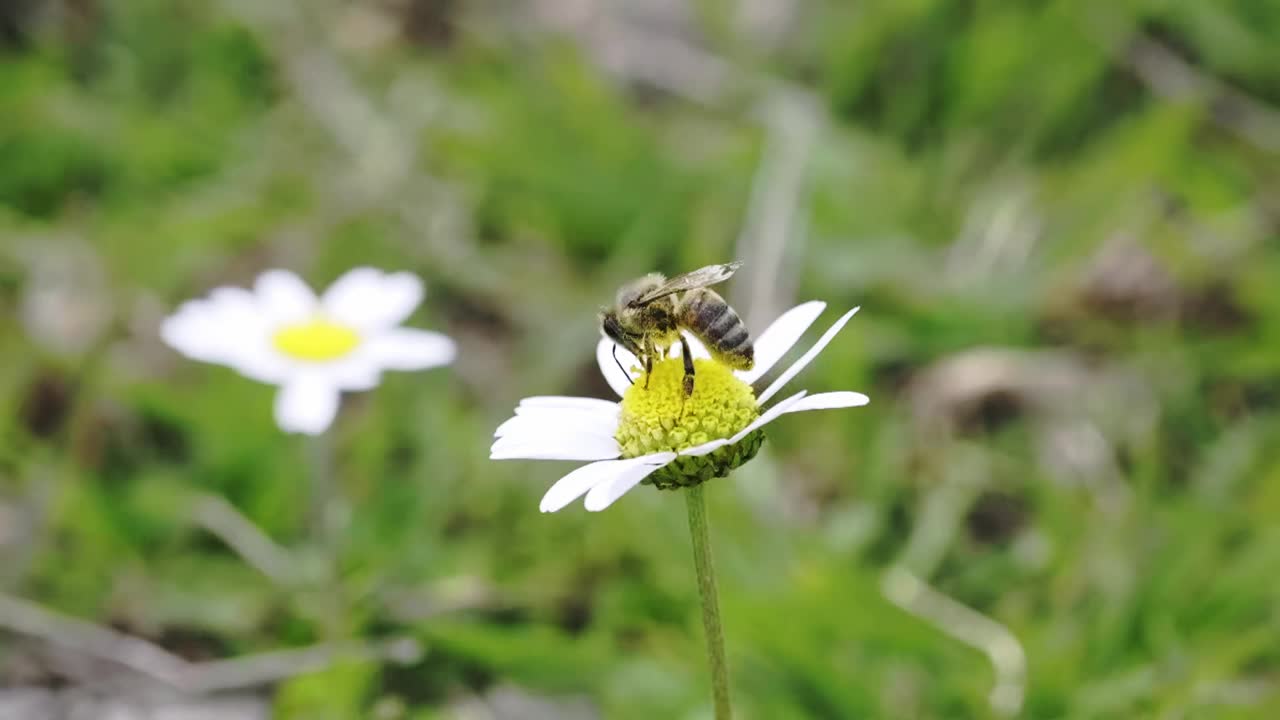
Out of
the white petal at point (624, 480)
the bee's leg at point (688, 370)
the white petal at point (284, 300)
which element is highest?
the white petal at point (284, 300)

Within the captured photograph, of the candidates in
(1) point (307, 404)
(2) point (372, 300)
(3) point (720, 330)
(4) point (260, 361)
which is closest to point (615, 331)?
(3) point (720, 330)

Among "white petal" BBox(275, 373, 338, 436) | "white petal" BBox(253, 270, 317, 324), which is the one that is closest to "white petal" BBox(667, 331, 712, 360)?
"white petal" BBox(275, 373, 338, 436)

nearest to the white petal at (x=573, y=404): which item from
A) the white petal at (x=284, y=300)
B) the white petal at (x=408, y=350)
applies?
the white petal at (x=408, y=350)

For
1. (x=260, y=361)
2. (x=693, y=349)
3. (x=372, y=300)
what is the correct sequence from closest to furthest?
(x=693, y=349) → (x=260, y=361) → (x=372, y=300)

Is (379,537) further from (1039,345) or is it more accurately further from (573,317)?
(1039,345)

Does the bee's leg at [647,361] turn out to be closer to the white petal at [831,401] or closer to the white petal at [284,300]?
the white petal at [831,401]

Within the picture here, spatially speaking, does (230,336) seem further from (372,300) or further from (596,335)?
(596,335)
